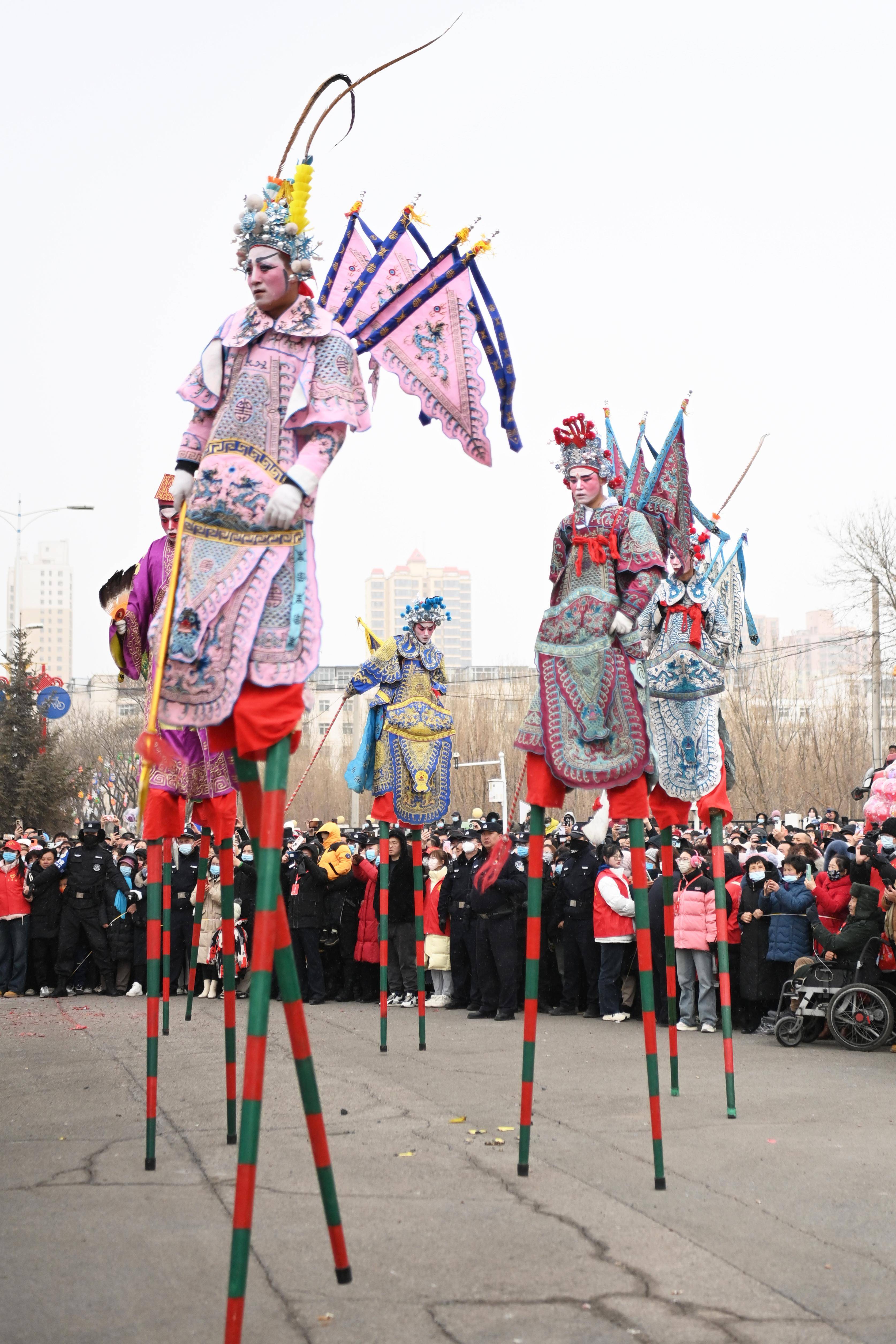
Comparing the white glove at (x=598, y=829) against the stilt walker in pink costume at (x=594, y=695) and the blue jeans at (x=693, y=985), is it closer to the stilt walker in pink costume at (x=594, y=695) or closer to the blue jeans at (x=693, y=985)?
the blue jeans at (x=693, y=985)

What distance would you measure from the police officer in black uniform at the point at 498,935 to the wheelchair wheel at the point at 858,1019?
148 inches

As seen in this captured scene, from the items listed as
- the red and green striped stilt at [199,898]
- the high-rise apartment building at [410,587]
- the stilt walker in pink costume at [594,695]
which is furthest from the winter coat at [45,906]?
the high-rise apartment building at [410,587]

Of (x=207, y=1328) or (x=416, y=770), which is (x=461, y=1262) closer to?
(x=207, y=1328)

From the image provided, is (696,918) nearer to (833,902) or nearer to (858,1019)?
(833,902)

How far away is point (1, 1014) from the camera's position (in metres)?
14.7

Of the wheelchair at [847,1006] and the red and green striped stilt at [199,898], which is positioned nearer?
the red and green striped stilt at [199,898]

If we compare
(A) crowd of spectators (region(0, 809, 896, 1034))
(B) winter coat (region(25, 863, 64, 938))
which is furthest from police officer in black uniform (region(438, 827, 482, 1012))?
(B) winter coat (region(25, 863, 64, 938))

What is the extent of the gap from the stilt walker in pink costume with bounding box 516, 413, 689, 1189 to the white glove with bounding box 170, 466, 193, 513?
7.27 ft

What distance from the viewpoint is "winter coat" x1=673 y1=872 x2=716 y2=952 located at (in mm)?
12906

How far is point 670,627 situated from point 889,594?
2793 centimetres

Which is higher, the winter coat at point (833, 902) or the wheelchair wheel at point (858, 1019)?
the winter coat at point (833, 902)

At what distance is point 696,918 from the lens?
42.7 feet

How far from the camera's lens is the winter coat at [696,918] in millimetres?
12906

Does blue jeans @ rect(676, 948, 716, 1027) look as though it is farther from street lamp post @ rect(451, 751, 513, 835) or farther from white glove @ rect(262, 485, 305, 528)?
street lamp post @ rect(451, 751, 513, 835)
